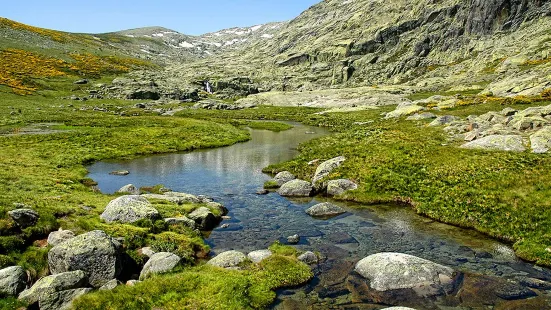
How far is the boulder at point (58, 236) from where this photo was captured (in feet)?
71.2

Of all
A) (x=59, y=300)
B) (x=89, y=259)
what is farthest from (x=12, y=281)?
(x=89, y=259)

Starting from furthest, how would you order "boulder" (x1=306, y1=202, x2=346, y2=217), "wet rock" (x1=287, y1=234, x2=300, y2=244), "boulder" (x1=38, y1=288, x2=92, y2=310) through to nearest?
"boulder" (x1=306, y1=202, x2=346, y2=217), "wet rock" (x1=287, y1=234, x2=300, y2=244), "boulder" (x1=38, y1=288, x2=92, y2=310)

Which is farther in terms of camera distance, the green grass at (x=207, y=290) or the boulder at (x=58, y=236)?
the boulder at (x=58, y=236)

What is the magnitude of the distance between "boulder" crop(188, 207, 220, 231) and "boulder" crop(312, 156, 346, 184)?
47.3 ft

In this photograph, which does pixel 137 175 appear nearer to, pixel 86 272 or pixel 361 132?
pixel 86 272

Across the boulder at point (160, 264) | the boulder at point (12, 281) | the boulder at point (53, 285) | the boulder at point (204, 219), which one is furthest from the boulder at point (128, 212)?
the boulder at point (12, 281)

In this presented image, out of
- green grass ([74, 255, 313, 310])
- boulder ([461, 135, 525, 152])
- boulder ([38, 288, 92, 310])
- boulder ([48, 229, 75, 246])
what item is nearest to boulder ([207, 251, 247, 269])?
green grass ([74, 255, 313, 310])

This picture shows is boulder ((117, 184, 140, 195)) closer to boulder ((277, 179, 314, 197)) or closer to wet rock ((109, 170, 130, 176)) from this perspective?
wet rock ((109, 170, 130, 176))

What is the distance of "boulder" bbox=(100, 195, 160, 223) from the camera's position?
87.2ft

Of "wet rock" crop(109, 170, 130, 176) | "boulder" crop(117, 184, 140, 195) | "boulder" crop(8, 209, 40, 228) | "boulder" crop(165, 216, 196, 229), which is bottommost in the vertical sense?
"wet rock" crop(109, 170, 130, 176)

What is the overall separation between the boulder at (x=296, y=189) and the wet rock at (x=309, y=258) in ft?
49.5

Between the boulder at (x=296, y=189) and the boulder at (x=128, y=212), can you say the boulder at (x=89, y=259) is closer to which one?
the boulder at (x=128, y=212)

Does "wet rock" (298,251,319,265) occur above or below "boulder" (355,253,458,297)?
below

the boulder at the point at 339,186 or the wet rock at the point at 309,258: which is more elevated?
the boulder at the point at 339,186
